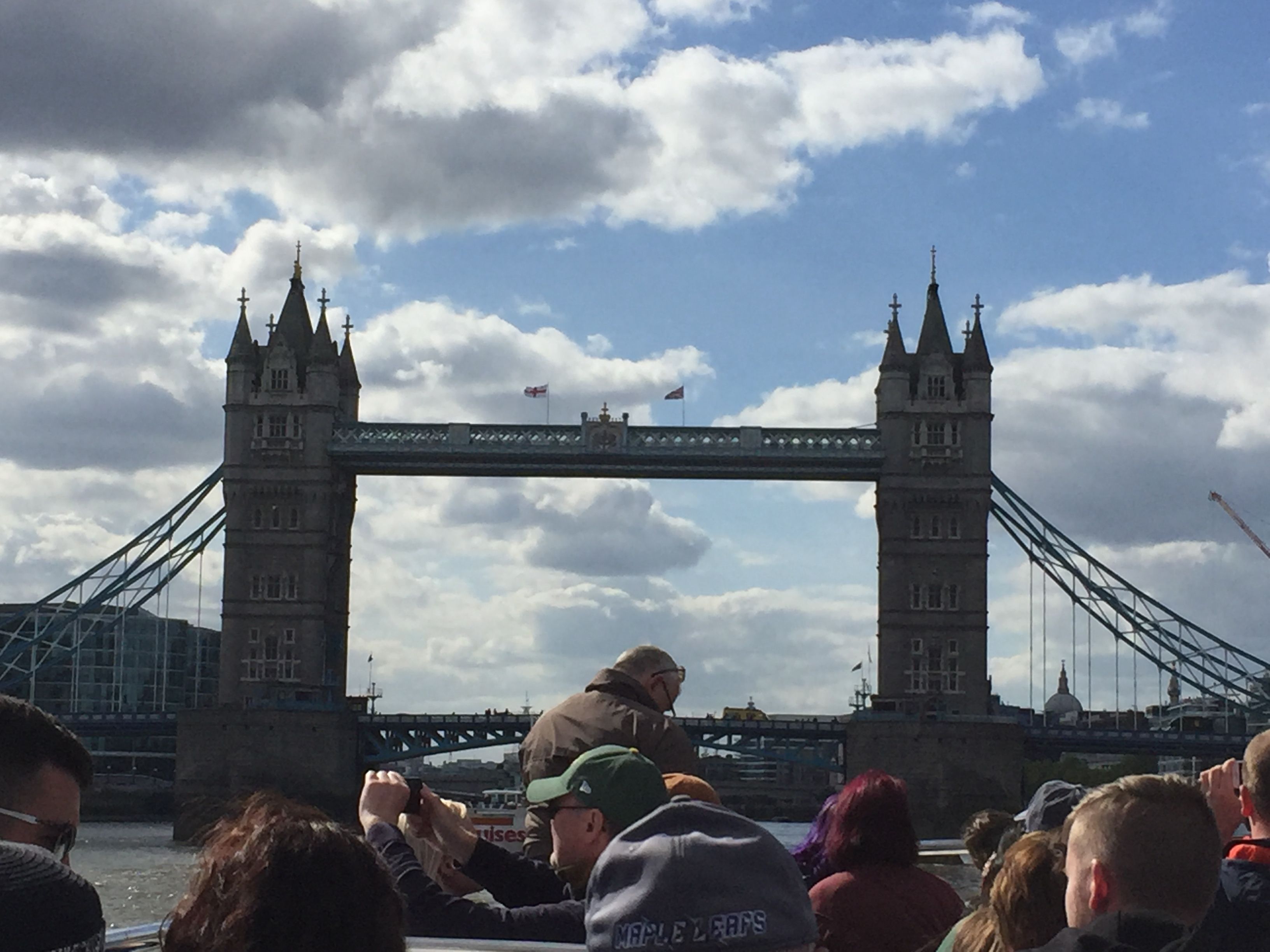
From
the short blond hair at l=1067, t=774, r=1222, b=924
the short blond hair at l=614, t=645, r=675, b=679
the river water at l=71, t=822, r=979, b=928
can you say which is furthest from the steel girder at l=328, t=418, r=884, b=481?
the short blond hair at l=1067, t=774, r=1222, b=924

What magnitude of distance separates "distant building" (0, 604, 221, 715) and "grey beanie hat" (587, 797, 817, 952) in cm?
8632

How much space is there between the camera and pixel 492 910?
13.7 ft

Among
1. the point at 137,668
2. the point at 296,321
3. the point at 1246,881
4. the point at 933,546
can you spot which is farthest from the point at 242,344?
the point at 1246,881

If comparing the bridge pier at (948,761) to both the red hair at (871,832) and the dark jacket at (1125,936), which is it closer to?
the red hair at (871,832)

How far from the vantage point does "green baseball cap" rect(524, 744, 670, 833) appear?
4230 mm

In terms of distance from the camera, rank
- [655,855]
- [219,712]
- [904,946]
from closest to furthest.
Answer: [655,855], [904,946], [219,712]

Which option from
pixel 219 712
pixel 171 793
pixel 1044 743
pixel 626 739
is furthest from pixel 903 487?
pixel 626 739

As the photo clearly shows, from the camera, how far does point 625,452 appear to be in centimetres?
5203

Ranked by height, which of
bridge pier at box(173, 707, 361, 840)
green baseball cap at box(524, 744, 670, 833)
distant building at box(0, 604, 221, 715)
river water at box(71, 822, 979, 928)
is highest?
distant building at box(0, 604, 221, 715)

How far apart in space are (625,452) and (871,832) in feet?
155

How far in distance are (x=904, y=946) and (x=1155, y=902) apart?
1.41m

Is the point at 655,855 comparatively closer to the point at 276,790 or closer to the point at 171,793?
the point at 276,790

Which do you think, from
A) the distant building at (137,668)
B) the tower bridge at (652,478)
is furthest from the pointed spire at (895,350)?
the distant building at (137,668)

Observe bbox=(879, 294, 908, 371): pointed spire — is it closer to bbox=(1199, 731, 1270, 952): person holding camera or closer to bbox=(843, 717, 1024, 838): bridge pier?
bbox=(843, 717, 1024, 838): bridge pier
